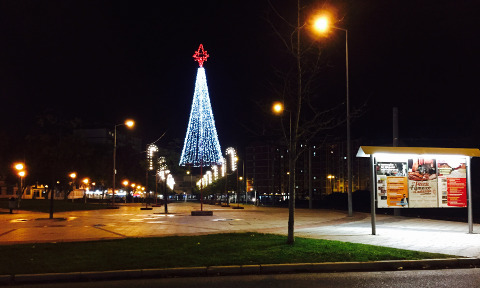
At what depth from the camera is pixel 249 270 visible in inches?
397

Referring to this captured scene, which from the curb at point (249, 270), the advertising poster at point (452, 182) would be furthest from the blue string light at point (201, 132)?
the curb at point (249, 270)

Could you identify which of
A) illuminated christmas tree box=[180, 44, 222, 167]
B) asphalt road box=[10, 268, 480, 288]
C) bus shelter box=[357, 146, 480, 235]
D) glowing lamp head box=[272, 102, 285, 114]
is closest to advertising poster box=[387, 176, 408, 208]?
bus shelter box=[357, 146, 480, 235]

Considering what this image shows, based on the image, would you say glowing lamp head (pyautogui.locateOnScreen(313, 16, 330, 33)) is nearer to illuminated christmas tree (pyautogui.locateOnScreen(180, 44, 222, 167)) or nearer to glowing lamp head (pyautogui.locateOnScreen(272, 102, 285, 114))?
glowing lamp head (pyautogui.locateOnScreen(272, 102, 285, 114))

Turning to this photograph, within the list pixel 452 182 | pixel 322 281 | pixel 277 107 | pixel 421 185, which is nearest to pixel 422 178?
pixel 421 185

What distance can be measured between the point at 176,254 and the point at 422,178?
433 inches

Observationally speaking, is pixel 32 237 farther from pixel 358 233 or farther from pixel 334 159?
pixel 334 159

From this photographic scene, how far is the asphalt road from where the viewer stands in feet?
29.0

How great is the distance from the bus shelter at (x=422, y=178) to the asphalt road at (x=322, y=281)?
25.0ft

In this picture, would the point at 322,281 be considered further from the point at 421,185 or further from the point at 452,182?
the point at 452,182

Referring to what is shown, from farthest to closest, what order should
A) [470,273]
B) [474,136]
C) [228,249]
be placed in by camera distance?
1. [474,136]
2. [228,249]
3. [470,273]

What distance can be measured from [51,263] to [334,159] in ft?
455

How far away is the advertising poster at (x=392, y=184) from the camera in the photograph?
17531 mm

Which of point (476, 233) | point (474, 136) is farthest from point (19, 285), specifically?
point (474, 136)

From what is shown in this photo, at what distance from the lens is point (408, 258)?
11039 millimetres
